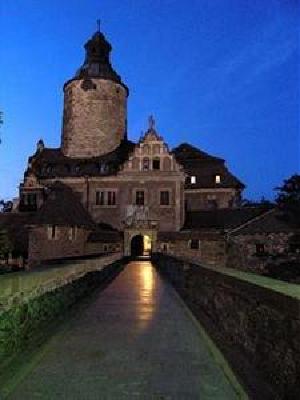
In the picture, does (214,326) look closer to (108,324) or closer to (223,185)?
(108,324)

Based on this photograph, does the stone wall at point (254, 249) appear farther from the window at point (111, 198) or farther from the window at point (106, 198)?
the window at point (106, 198)

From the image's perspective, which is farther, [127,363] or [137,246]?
[137,246]

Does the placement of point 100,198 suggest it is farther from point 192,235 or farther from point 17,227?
A: point 192,235

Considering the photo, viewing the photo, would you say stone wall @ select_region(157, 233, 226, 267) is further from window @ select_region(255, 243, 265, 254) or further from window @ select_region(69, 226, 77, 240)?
window @ select_region(69, 226, 77, 240)

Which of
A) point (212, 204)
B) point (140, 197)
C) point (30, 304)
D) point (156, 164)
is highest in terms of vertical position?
point (156, 164)

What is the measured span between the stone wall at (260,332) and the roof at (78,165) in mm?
42526

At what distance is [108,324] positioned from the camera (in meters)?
10.9

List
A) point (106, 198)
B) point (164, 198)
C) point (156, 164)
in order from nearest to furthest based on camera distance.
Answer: point (164, 198)
point (156, 164)
point (106, 198)

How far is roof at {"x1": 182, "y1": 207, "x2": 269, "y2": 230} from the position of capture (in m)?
50.1

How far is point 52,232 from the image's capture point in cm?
4647

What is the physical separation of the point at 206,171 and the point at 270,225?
11278 millimetres

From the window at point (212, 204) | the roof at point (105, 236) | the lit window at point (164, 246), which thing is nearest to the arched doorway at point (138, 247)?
the roof at point (105, 236)

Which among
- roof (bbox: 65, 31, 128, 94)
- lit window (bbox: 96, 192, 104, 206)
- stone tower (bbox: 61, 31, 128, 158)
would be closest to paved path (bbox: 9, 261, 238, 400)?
lit window (bbox: 96, 192, 104, 206)

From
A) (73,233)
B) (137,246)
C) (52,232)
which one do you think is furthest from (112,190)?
(52,232)
